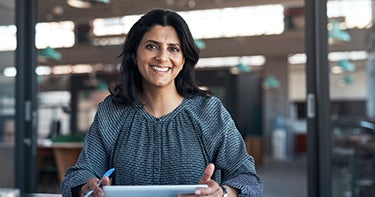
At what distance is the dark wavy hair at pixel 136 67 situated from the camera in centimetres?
139

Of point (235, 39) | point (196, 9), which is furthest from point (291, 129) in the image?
point (196, 9)

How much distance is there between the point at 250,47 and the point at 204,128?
4.64 m

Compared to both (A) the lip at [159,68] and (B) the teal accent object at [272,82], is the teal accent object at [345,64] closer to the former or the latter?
(A) the lip at [159,68]

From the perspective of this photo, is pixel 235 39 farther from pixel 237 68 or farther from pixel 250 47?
pixel 237 68

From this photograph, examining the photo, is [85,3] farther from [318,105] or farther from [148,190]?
[148,190]

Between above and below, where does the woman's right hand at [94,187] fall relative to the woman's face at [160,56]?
below

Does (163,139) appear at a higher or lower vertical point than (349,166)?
higher

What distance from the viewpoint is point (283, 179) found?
1038cm

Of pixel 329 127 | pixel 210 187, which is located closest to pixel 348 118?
pixel 329 127

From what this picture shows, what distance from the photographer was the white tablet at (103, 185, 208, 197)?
1.10m

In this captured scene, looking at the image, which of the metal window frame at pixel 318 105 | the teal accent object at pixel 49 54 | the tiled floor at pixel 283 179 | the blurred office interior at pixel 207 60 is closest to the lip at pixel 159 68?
the blurred office interior at pixel 207 60

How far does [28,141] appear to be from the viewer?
13.0ft

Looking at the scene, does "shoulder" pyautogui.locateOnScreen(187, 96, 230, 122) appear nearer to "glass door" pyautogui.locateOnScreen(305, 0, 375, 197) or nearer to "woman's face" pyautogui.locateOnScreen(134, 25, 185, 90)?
"woman's face" pyautogui.locateOnScreen(134, 25, 185, 90)

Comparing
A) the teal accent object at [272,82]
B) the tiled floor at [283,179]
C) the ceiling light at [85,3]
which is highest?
the ceiling light at [85,3]
